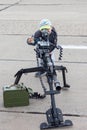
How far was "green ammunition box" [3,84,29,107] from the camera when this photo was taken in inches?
222

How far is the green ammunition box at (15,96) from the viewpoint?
5.63 meters

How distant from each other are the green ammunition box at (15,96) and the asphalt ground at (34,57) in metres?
0.08

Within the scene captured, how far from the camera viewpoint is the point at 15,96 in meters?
5.67

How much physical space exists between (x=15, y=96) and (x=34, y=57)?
3.13 metres

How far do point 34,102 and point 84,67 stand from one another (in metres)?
2.19

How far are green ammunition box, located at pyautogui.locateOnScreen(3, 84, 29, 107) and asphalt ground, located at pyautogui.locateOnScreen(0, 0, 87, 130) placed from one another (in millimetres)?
81

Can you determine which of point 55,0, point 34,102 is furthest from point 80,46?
point 55,0

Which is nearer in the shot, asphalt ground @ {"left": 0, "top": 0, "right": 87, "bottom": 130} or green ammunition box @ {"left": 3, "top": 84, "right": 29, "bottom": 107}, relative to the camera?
asphalt ground @ {"left": 0, "top": 0, "right": 87, "bottom": 130}

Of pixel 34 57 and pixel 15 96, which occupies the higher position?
pixel 15 96

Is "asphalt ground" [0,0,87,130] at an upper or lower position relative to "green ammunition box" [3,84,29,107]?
lower

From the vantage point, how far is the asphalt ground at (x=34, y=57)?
214 inches

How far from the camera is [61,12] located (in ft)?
52.1

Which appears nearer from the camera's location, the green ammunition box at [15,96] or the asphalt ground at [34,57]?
the asphalt ground at [34,57]

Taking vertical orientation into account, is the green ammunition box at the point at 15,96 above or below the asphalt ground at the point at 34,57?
above
